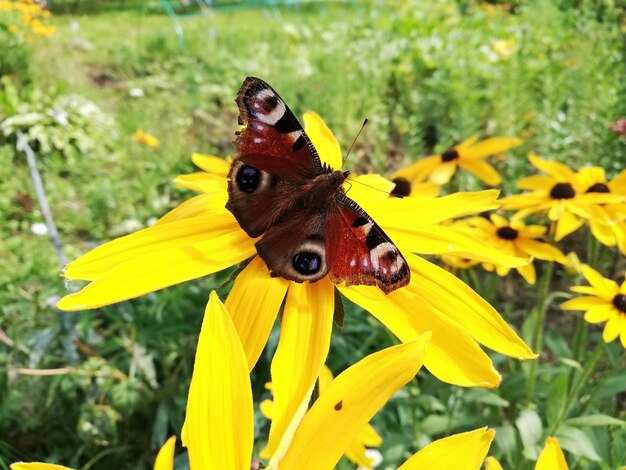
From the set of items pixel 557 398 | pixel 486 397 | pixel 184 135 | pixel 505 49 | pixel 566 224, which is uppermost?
pixel 566 224

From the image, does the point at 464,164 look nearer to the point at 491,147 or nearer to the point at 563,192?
the point at 491,147

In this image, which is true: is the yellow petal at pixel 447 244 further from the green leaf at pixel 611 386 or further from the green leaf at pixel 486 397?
the green leaf at pixel 611 386

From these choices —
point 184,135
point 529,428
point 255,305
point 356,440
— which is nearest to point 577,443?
point 529,428

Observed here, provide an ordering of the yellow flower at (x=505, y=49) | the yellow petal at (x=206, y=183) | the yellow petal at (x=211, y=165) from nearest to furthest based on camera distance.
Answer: the yellow petal at (x=206, y=183) → the yellow petal at (x=211, y=165) → the yellow flower at (x=505, y=49)

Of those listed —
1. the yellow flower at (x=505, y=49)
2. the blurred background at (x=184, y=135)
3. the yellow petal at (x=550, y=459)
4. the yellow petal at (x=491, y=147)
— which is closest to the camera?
the yellow petal at (x=550, y=459)

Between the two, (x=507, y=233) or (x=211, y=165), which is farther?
(x=507, y=233)

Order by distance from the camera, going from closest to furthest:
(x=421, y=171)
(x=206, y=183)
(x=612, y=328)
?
(x=206, y=183)
(x=612, y=328)
(x=421, y=171)

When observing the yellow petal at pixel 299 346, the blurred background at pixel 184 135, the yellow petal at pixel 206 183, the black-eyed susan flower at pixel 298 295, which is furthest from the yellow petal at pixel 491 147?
the yellow petal at pixel 299 346
